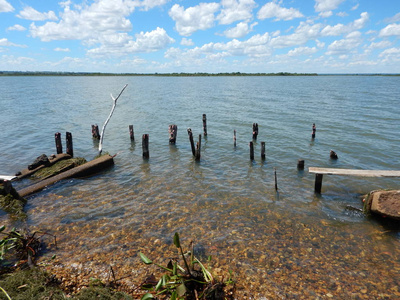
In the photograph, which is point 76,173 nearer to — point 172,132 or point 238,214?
point 238,214

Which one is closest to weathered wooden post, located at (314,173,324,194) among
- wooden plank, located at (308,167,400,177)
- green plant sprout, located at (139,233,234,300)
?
wooden plank, located at (308,167,400,177)

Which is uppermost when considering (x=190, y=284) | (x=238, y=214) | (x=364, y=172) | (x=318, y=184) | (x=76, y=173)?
(x=364, y=172)

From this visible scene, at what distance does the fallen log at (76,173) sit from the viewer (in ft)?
37.0

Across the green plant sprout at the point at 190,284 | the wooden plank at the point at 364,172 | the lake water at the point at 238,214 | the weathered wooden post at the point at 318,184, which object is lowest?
the lake water at the point at 238,214

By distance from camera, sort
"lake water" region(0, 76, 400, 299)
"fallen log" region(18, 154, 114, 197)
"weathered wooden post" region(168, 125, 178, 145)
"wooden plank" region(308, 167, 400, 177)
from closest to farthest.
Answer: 1. "lake water" region(0, 76, 400, 299)
2. "wooden plank" region(308, 167, 400, 177)
3. "fallen log" region(18, 154, 114, 197)
4. "weathered wooden post" region(168, 125, 178, 145)

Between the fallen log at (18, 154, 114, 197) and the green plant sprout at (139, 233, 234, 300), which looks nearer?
the green plant sprout at (139, 233, 234, 300)

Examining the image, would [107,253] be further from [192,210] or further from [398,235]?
[398,235]

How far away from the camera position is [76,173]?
13.0m

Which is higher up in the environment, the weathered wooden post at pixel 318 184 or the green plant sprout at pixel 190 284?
the green plant sprout at pixel 190 284

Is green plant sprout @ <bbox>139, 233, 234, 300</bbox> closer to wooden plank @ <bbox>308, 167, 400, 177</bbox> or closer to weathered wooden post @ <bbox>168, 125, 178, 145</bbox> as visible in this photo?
wooden plank @ <bbox>308, 167, 400, 177</bbox>

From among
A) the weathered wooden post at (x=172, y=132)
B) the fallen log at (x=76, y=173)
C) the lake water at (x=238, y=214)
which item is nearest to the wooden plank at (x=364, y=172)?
the lake water at (x=238, y=214)

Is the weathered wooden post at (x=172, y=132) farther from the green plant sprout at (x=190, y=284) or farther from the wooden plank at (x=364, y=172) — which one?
the green plant sprout at (x=190, y=284)

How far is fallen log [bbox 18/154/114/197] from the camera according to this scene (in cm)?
1127

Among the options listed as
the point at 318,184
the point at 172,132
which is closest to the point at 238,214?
the point at 318,184
